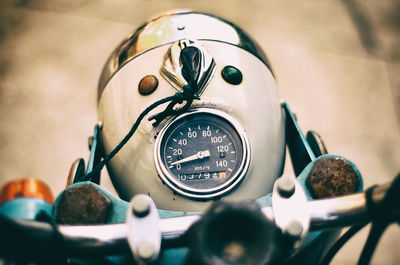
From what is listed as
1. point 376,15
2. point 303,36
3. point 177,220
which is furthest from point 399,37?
point 177,220

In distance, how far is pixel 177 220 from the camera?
49 centimetres

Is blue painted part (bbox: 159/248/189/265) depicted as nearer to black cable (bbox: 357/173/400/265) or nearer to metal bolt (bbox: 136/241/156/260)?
metal bolt (bbox: 136/241/156/260)

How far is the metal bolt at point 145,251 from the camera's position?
44cm

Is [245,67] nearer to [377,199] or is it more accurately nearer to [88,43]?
[377,199]

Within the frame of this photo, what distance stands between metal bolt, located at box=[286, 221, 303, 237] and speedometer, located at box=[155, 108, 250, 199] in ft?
0.75

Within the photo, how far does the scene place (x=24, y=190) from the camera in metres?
0.54

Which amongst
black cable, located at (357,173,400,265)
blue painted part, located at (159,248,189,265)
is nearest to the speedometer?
blue painted part, located at (159,248,189,265)

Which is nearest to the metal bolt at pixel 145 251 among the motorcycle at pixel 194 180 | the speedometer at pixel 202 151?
the motorcycle at pixel 194 180

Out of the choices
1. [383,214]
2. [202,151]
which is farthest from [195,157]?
[383,214]

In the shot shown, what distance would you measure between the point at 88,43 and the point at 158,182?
1.60 metres

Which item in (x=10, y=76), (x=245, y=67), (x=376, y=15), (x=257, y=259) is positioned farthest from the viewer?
(x=376, y=15)

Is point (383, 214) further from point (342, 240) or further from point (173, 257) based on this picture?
point (173, 257)

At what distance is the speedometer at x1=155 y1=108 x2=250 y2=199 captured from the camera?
68 centimetres

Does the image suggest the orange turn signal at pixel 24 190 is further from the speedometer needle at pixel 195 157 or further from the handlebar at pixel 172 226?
the speedometer needle at pixel 195 157
